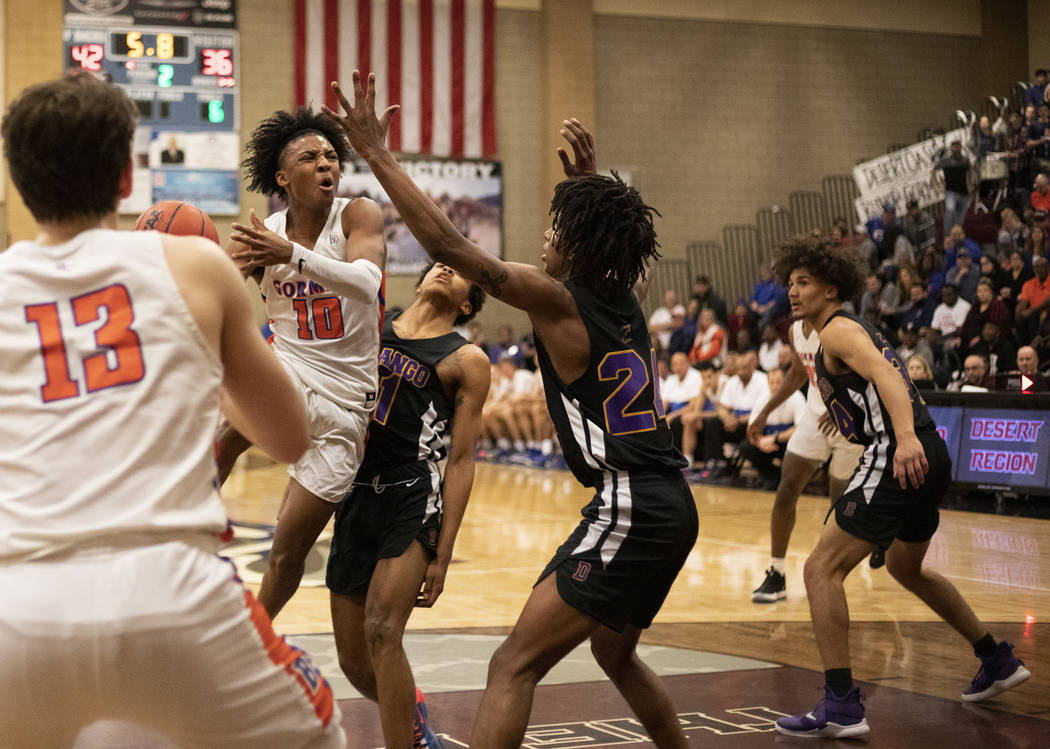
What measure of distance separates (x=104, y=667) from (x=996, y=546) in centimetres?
795

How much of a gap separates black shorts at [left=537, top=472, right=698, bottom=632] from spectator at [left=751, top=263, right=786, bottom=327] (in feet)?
41.6

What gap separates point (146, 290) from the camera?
1990mm

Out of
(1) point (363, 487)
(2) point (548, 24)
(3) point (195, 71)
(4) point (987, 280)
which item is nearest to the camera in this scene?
(1) point (363, 487)

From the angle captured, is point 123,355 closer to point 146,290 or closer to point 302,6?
point 146,290

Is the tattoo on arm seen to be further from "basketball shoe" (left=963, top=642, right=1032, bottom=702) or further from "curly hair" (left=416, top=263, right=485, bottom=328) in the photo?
"basketball shoe" (left=963, top=642, right=1032, bottom=702)

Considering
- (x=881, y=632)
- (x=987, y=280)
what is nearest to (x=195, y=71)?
(x=987, y=280)

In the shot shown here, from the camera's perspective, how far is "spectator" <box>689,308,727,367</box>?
15758 mm

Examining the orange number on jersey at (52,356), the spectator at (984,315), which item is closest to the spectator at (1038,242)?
the spectator at (984,315)

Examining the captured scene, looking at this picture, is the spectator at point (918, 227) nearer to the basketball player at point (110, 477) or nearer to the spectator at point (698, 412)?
the spectator at point (698, 412)

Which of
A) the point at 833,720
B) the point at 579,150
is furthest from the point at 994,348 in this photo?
the point at 579,150

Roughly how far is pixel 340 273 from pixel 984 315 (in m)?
10.5

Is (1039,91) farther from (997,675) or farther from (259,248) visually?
(259,248)

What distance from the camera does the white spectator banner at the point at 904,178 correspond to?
17594 mm

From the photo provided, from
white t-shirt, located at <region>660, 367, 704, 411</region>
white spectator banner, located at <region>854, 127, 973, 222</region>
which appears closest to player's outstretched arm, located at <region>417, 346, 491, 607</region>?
white t-shirt, located at <region>660, 367, 704, 411</region>
